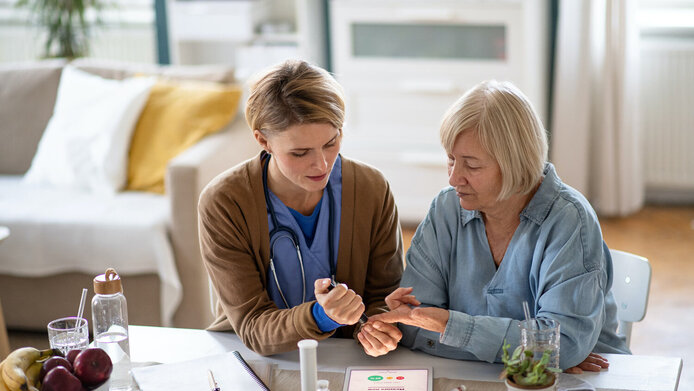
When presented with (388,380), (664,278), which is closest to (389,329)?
(388,380)

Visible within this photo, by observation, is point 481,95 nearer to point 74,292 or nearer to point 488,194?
point 488,194

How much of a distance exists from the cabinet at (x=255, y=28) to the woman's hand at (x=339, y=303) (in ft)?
9.90

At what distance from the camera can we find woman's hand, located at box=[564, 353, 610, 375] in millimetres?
1509

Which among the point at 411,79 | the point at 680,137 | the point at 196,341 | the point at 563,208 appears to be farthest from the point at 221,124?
the point at 680,137

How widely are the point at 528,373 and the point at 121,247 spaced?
2085mm

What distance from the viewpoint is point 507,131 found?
1.58 meters

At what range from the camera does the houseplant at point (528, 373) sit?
1285 millimetres

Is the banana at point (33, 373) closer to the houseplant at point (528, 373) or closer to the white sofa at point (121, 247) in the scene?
the houseplant at point (528, 373)

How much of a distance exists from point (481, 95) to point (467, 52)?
101 inches

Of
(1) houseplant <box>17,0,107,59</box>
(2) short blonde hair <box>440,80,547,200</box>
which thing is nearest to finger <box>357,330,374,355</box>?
(2) short blonde hair <box>440,80,547,200</box>

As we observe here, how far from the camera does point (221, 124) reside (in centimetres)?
338

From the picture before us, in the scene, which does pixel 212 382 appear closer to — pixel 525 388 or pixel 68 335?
pixel 68 335

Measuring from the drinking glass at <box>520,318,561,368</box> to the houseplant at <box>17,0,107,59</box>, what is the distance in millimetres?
3955

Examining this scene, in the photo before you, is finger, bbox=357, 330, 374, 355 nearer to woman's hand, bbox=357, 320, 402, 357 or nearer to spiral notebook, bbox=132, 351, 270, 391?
woman's hand, bbox=357, 320, 402, 357
